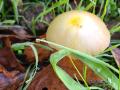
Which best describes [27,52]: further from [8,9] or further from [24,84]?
[8,9]

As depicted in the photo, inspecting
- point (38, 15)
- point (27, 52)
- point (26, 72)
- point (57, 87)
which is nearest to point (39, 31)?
point (38, 15)

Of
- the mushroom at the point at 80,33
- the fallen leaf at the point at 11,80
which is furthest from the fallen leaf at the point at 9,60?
the mushroom at the point at 80,33

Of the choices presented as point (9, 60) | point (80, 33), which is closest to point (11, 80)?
point (9, 60)

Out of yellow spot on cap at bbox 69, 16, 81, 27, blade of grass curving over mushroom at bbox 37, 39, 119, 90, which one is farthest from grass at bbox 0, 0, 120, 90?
yellow spot on cap at bbox 69, 16, 81, 27

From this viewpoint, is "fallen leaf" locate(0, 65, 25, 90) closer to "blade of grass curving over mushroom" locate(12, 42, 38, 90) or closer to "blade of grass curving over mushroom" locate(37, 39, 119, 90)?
"blade of grass curving over mushroom" locate(12, 42, 38, 90)

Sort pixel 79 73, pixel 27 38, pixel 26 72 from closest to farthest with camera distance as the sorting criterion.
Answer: pixel 79 73 < pixel 26 72 < pixel 27 38

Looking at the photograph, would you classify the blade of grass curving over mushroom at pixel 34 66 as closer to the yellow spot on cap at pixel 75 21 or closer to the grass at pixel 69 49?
Result: the grass at pixel 69 49

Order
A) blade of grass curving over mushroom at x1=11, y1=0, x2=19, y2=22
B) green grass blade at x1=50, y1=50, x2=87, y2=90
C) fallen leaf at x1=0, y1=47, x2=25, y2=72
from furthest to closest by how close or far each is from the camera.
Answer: blade of grass curving over mushroom at x1=11, y1=0, x2=19, y2=22, fallen leaf at x1=0, y1=47, x2=25, y2=72, green grass blade at x1=50, y1=50, x2=87, y2=90

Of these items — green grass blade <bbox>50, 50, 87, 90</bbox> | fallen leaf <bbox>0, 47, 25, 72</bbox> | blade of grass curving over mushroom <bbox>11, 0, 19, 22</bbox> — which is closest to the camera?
green grass blade <bbox>50, 50, 87, 90</bbox>

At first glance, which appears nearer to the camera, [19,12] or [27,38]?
[27,38]
